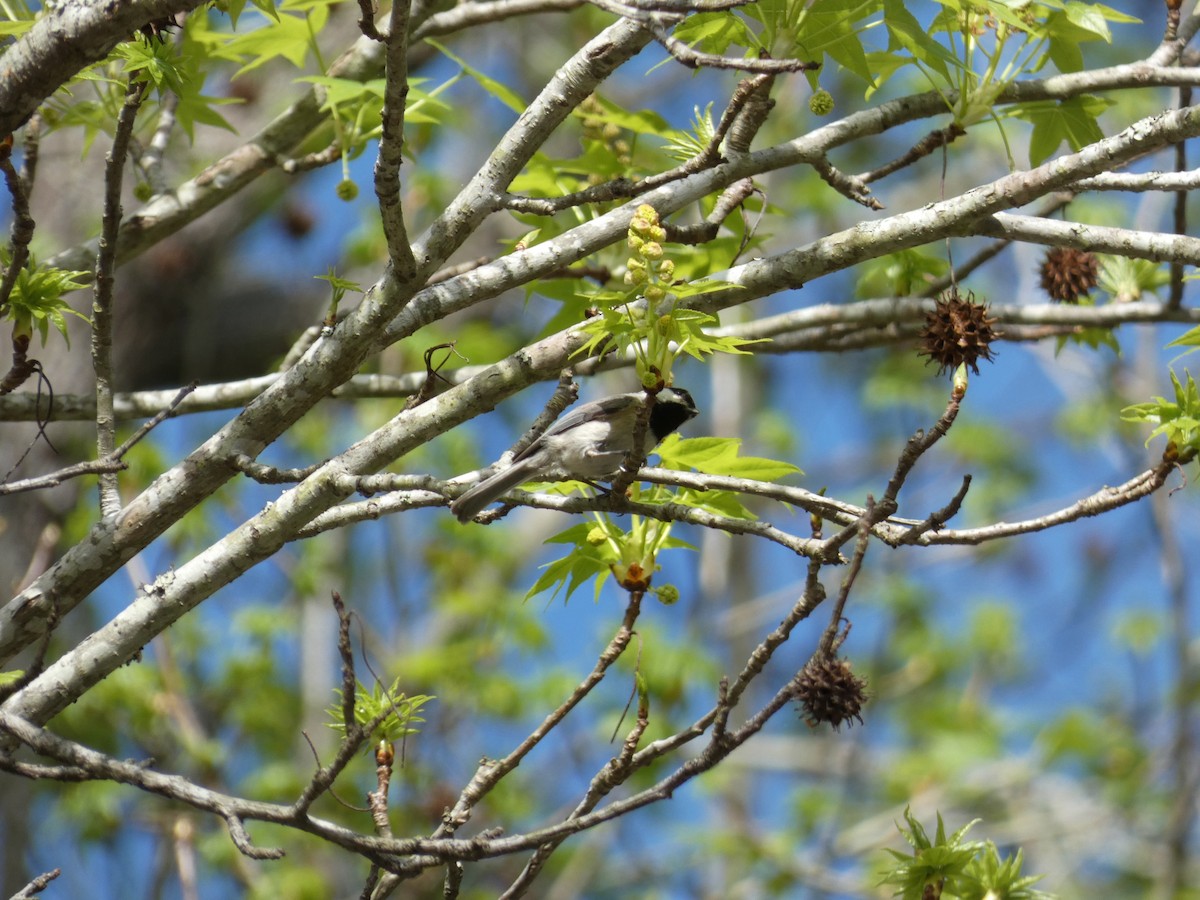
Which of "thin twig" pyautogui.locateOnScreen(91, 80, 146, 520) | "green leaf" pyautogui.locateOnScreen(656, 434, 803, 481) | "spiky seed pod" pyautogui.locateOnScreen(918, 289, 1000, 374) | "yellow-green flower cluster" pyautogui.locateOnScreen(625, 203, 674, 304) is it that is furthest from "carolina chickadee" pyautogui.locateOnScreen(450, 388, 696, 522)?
"yellow-green flower cluster" pyautogui.locateOnScreen(625, 203, 674, 304)

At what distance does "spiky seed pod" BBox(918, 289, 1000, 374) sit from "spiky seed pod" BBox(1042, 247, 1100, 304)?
130 centimetres

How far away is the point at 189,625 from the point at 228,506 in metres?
1.23

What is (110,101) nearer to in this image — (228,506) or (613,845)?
(228,506)

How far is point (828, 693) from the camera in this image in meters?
3.12

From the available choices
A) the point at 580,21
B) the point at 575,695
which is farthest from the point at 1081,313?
the point at 580,21

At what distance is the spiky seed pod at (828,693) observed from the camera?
3.11m

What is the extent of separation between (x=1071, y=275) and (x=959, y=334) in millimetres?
1434

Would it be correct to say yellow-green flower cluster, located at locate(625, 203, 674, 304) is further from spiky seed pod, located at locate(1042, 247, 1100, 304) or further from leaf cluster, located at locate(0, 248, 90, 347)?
spiky seed pod, located at locate(1042, 247, 1100, 304)

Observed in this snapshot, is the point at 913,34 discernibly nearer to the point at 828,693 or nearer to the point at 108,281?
the point at 828,693

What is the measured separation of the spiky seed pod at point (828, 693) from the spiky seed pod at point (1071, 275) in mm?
2066

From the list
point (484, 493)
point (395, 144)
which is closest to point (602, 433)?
point (484, 493)

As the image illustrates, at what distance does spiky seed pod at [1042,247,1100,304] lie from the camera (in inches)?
172

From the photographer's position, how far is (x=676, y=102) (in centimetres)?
1561

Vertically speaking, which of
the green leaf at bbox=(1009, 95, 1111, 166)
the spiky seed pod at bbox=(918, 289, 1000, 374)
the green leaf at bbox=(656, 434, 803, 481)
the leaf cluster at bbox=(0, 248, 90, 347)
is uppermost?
the green leaf at bbox=(1009, 95, 1111, 166)
